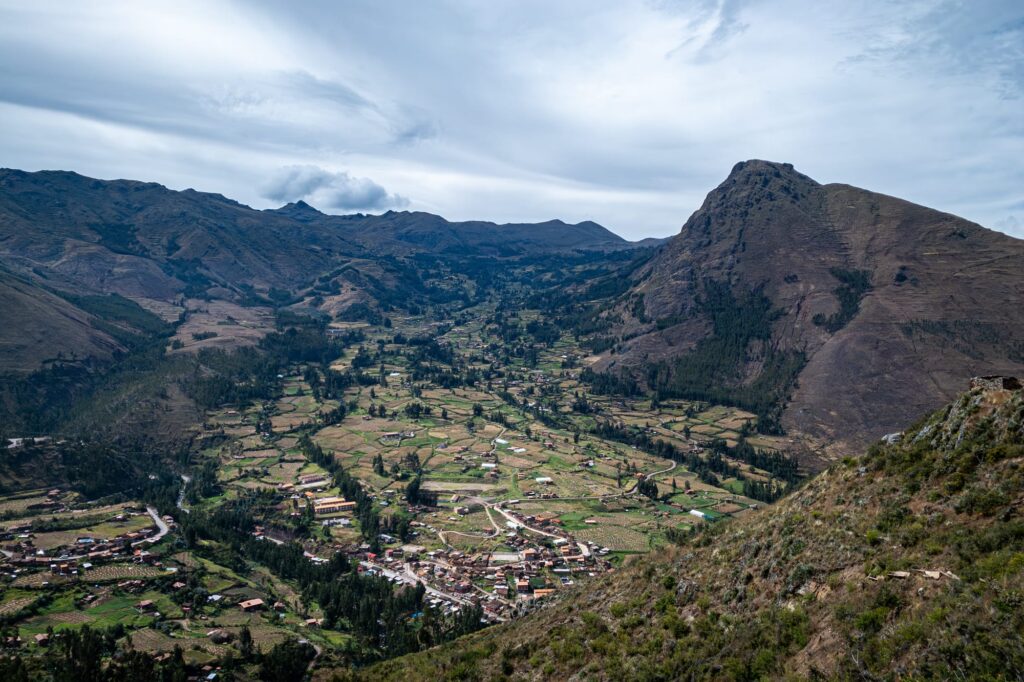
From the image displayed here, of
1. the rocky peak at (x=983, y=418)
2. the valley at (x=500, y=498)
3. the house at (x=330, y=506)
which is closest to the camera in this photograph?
the rocky peak at (x=983, y=418)

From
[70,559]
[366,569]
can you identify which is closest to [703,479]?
[366,569]

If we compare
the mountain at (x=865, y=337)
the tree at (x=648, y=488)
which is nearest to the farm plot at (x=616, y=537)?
the tree at (x=648, y=488)

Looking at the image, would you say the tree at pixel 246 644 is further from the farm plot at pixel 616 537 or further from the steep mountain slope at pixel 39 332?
the steep mountain slope at pixel 39 332

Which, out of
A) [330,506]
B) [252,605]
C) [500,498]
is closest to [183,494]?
[330,506]

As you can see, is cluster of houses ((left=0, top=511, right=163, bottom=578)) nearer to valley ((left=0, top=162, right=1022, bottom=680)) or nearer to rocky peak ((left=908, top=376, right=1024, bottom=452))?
valley ((left=0, top=162, right=1022, bottom=680))

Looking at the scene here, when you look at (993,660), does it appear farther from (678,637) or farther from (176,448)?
(176,448)

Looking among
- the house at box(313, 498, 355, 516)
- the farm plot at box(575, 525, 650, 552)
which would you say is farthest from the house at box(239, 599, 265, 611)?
the farm plot at box(575, 525, 650, 552)

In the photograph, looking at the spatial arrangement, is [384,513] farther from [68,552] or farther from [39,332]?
[39,332]
